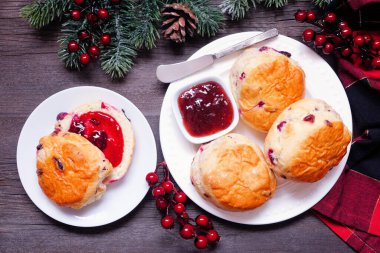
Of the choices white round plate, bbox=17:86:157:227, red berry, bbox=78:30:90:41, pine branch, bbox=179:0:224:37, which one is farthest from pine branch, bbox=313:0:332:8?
red berry, bbox=78:30:90:41

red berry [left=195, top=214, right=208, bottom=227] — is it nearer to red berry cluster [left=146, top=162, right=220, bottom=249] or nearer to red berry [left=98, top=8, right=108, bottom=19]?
red berry cluster [left=146, top=162, right=220, bottom=249]

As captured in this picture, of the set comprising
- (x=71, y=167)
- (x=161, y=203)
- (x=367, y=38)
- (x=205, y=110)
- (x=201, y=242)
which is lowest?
(x=201, y=242)

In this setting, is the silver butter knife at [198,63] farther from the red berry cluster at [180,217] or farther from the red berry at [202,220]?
the red berry at [202,220]

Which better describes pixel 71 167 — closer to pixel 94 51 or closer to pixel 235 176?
pixel 94 51

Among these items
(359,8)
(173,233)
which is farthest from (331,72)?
(173,233)

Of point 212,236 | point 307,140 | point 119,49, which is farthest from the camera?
point 119,49

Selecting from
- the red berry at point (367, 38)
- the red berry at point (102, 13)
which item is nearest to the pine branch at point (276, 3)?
the red berry at point (367, 38)

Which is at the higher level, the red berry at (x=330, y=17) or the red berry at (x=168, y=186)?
the red berry at (x=330, y=17)

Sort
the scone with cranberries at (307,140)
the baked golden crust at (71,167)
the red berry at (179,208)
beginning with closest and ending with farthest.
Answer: the scone with cranberries at (307,140)
the baked golden crust at (71,167)
the red berry at (179,208)

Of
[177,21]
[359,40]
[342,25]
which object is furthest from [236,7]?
[359,40]
